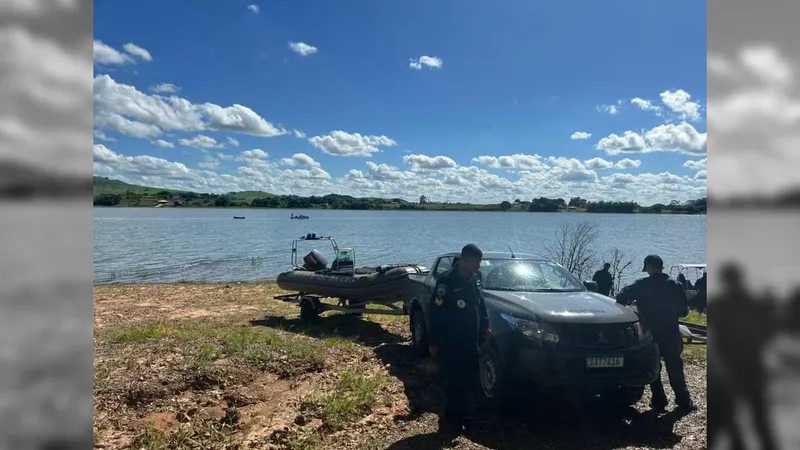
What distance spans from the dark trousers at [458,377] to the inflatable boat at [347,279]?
3909 millimetres

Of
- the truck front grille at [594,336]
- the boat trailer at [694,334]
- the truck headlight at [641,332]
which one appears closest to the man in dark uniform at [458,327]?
the truck front grille at [594,336]

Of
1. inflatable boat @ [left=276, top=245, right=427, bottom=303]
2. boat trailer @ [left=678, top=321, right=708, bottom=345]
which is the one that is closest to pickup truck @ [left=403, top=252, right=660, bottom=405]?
boat trailer @ [left=678, top=321, right=708, bottom=345]

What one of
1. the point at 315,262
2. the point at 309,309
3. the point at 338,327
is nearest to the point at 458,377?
the point at 338,327

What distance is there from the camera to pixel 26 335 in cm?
171

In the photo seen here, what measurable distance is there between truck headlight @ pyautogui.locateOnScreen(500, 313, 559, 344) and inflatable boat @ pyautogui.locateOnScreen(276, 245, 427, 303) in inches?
148

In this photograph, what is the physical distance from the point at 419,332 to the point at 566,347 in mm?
3135

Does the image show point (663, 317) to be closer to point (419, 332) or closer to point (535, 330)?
point (535, 330)

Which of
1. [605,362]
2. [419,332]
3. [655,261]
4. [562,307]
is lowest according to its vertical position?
[419,332]

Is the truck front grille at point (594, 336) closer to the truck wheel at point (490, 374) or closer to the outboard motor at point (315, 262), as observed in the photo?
the truck wheel at point (490, 374)

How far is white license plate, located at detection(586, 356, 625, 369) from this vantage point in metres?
4.80

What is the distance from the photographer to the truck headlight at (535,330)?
15.9 ft

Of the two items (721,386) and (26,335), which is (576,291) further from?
(26,335)

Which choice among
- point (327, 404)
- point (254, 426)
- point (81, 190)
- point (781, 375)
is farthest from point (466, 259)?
point (81, 190)

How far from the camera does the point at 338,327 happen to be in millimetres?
9867
